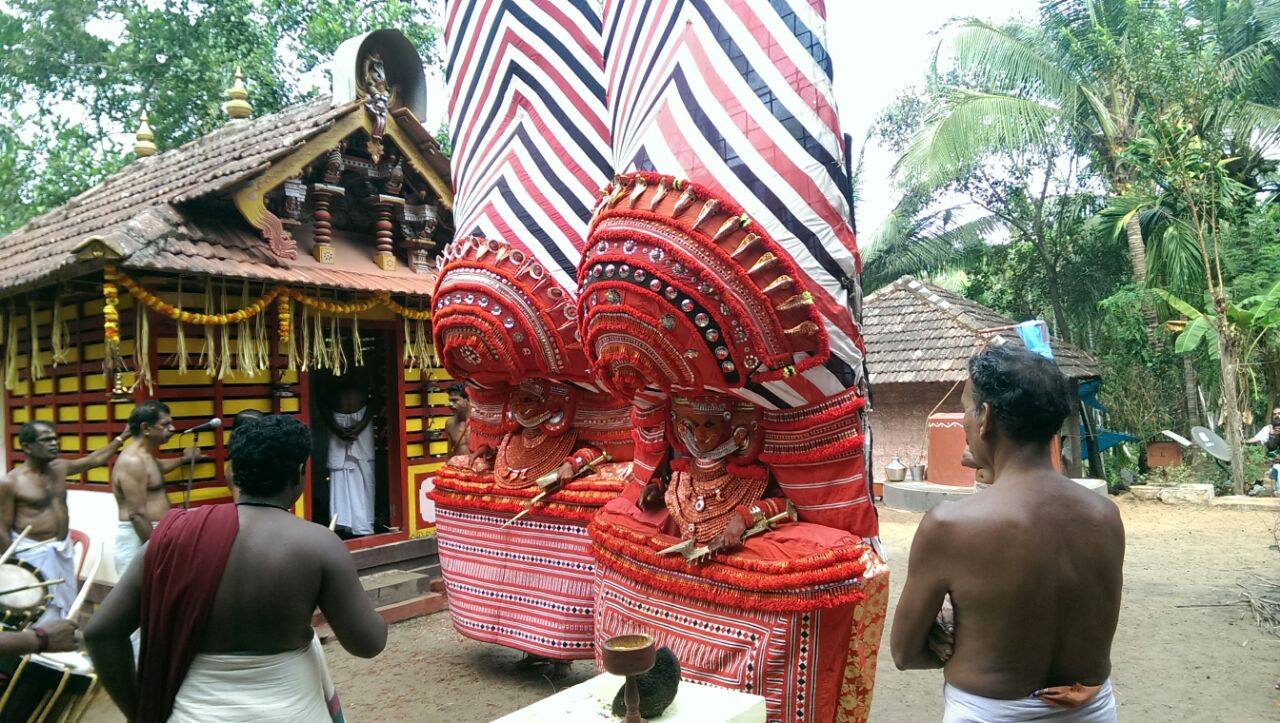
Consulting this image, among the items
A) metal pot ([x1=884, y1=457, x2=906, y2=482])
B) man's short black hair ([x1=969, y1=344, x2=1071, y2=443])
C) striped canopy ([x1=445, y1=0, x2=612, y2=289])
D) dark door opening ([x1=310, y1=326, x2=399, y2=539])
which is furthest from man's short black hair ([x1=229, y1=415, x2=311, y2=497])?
metal pot ([x1=884, y1=457, x2=906, y2=482])

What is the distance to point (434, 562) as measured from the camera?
786cm

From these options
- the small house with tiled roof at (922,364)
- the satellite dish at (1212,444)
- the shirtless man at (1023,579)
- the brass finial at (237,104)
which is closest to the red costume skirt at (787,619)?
the shirtless man at (1023,579)

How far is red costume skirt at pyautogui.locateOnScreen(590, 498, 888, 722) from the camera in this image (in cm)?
281

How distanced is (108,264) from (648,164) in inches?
164

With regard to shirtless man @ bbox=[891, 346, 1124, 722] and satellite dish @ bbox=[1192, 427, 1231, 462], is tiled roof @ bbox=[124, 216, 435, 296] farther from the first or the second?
satellite dish @ bbox=[1192, 427, 1231, 462]

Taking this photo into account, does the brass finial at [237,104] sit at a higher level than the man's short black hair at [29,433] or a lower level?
higher

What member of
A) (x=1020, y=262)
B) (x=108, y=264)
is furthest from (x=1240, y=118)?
(x=108, y=264)

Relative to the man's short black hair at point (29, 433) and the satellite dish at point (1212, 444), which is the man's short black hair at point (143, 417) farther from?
the satellite dish at point (1212, 444)

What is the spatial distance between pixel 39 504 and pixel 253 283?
2.37m

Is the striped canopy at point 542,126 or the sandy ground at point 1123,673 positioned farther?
the sandy ground at point 1123,673

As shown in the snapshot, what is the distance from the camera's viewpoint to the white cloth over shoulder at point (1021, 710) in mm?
1915

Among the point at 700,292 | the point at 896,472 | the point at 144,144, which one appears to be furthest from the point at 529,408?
the point at 896,472

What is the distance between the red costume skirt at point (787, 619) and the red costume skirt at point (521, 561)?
1.11 metres

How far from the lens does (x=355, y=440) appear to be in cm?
848
